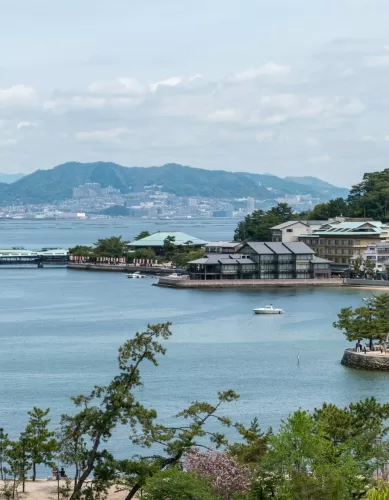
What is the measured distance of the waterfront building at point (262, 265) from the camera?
60.6 m

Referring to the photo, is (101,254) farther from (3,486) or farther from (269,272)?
(3,486)

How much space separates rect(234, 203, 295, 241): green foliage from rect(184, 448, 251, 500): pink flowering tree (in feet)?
185

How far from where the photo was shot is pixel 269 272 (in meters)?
61.0

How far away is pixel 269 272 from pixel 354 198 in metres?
20.8

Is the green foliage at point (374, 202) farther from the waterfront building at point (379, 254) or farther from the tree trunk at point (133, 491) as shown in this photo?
the tree trunk at point (133, 491)

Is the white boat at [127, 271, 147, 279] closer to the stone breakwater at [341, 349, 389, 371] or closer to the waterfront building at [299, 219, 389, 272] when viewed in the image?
the waterfront building at [299, 219, 389, 272]

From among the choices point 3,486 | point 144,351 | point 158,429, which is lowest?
point 3,486

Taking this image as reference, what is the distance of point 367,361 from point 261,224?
45321 millimetres

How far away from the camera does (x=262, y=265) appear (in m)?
60.8

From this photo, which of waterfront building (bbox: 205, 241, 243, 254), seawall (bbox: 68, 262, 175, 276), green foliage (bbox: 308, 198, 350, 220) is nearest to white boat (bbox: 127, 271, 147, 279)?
seawall (bbox: 68, 262, 175, 276)

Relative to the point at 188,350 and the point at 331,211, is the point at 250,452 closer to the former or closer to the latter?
the point at 188,350

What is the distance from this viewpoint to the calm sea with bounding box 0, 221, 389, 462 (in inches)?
995

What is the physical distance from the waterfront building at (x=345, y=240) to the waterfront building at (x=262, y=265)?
12.4 ft

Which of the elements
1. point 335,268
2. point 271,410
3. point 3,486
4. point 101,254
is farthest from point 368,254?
point 3,486
